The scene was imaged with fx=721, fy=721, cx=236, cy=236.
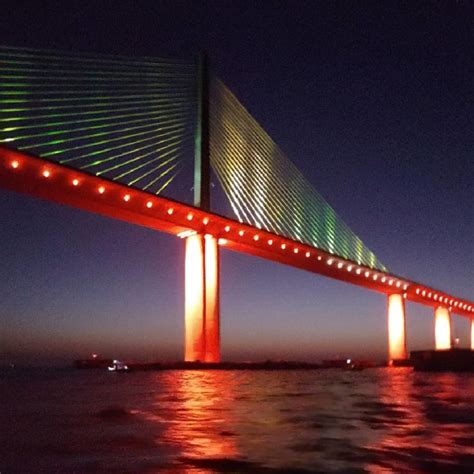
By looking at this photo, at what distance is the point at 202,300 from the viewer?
3066 centimetres

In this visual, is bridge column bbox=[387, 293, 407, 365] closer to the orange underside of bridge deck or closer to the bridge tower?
the orange underside of bridge deck

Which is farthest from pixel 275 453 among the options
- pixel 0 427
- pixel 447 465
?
pixel 0 427

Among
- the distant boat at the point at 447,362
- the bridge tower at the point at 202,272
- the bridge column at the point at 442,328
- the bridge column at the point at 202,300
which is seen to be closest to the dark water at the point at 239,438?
the distant boat at the point at 447,362

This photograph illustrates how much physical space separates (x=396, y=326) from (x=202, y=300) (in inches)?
1069

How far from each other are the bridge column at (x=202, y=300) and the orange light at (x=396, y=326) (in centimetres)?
2549

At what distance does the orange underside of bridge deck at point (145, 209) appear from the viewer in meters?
25.0

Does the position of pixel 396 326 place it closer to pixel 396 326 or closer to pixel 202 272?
pixel 396 326

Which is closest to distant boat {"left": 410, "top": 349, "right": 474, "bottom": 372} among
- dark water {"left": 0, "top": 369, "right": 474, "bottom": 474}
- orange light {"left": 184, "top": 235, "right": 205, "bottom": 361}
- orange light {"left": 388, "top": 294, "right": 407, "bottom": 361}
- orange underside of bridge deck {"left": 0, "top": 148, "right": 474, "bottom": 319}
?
orange light {"left": 184, "top": 235, "right": 205, "bottom": 361}

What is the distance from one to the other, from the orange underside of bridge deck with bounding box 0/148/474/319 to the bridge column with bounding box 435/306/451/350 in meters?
21.6

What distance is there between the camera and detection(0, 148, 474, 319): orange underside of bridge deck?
986 inches

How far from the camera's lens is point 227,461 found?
432cm

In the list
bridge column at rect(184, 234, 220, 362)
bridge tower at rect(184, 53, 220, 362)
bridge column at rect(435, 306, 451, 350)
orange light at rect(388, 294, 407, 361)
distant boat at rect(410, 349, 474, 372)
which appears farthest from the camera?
bridge column at rect(435, 306, 451, 350)

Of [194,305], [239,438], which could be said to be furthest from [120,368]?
[239,438]

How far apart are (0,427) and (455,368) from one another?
2380cm
